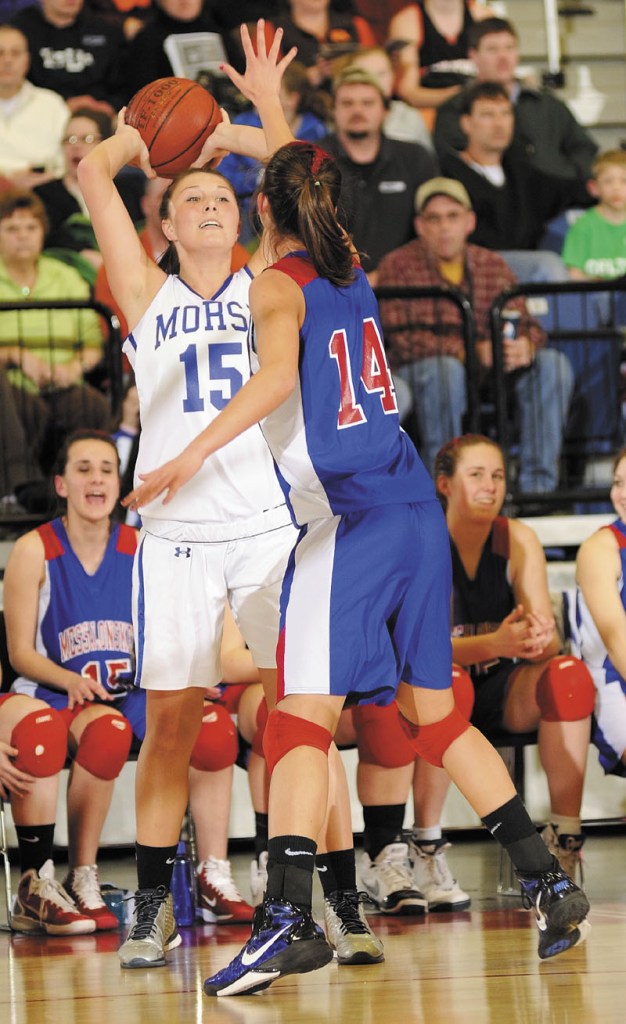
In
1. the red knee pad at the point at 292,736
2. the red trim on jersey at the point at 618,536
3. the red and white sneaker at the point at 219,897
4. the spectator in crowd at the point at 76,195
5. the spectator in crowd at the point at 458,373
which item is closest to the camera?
the red knee pad at the point at 292,736

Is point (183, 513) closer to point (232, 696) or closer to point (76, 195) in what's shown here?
point (232, 696)

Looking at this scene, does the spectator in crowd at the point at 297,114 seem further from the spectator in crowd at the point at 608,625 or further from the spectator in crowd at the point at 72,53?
the spectator in crowd at the point at 608,625

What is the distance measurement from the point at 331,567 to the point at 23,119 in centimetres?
544

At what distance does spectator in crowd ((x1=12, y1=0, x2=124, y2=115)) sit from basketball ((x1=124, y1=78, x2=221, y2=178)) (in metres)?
4.28

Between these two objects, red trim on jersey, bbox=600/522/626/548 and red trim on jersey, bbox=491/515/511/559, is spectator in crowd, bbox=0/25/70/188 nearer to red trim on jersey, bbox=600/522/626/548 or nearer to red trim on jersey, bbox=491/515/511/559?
red trim on jersey, bbox=491/515/511/559

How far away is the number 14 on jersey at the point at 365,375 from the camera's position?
296 centimetres

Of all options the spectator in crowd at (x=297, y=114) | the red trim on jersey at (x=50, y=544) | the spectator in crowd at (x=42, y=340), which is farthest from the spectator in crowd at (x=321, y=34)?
the red trim on jersey at (x=50, y=544)

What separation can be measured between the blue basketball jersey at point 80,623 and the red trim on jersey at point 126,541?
126mm

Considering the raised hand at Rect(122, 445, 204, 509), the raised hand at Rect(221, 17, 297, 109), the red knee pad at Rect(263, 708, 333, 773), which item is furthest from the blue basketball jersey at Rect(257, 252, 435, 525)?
the raised hand at Rect(221, 17, 297, 109)

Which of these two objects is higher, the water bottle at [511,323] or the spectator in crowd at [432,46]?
the spectator in crowd at [432,46]

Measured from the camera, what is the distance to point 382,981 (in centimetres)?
295

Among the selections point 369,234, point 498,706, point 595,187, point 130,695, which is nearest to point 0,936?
point 130,695

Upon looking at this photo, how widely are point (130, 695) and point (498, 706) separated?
1.18 metres

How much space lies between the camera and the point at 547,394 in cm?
634
